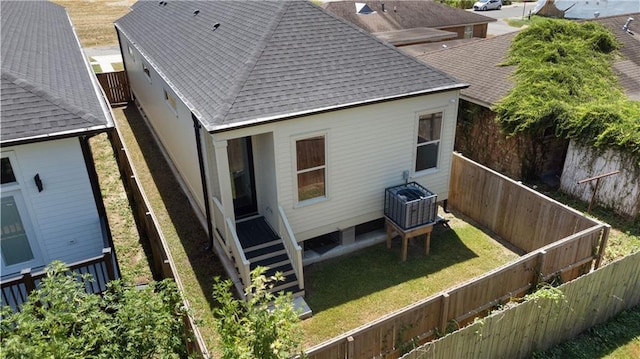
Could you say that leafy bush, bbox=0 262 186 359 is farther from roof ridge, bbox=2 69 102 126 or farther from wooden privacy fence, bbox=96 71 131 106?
wooden privacy fence, bbox=96 71 131 106

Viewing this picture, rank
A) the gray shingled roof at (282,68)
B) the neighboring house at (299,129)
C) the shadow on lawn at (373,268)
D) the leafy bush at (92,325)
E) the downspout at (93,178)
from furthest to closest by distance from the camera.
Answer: the shadow on lawn at (373,268)
the neighboring house at (299,129)
the gray shingled roof at (282,68)
the downspout at (93,178)
the leafy bush at (92,325)

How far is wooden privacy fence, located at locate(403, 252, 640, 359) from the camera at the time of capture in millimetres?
6582

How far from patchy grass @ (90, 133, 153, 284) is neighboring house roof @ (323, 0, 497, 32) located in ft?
57.4

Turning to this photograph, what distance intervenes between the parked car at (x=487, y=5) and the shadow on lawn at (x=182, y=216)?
162ft

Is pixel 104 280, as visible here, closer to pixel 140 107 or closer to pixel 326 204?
pixel 326 204

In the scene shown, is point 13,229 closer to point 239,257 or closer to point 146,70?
point 239,257

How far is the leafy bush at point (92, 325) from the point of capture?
4.82m

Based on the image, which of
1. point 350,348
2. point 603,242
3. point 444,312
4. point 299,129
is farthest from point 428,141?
point 350,348

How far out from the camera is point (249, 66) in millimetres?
9602

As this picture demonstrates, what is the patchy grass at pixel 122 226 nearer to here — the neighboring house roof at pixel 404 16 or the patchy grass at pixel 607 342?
the patchy grass at pixel 607 342

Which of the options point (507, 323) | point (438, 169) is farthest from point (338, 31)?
point (507, 323)

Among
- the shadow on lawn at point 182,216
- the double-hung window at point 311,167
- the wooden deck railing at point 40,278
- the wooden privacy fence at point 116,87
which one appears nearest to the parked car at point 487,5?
the wooden privacy fence at point 116,87

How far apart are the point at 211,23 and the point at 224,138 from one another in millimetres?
6364

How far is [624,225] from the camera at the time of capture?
36.9 feet
